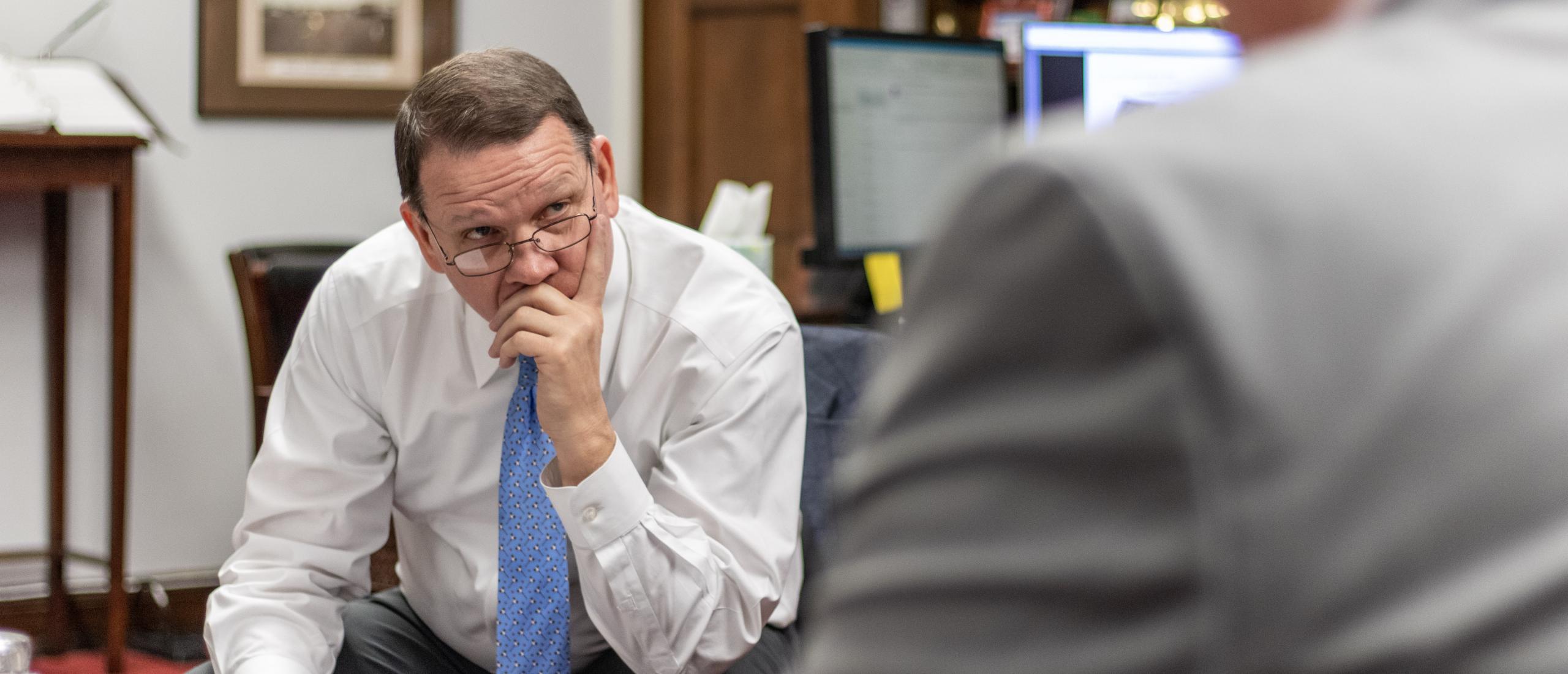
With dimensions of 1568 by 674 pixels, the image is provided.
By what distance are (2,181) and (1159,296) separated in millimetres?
2680

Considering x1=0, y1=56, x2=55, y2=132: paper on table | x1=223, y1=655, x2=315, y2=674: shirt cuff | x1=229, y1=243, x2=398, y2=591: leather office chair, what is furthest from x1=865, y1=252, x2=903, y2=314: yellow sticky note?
x1=0, y1=56, x2=55, y2=132: paper on table

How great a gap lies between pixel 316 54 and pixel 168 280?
0.62 metres

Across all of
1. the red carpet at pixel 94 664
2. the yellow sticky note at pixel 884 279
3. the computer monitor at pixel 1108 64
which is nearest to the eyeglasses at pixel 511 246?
the yellow sticky note at pixel 884 279

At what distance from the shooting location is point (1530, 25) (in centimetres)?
30

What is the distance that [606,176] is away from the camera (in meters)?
1.49

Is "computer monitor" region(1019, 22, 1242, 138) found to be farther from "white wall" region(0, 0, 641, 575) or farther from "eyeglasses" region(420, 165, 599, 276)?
"white wall" region(0, 0, 641, 575)

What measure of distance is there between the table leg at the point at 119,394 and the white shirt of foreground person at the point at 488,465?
3.96 feet

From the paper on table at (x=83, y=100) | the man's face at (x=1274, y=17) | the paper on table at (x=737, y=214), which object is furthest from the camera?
the paper on table at (x=83, y=100)

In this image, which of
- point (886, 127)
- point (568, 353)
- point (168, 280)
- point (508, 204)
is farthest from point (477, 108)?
point (168, 280)

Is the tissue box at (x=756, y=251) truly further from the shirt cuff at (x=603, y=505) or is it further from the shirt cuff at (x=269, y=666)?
the shirt cuff at (x=269, y=666)

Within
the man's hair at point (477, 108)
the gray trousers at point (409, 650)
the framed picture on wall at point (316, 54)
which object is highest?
the framed picture on wall at point (316, 54)

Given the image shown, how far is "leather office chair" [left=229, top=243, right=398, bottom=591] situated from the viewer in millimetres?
2410

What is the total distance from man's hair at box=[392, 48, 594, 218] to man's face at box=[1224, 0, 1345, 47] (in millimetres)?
1036

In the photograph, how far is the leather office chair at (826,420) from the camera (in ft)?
5.08
